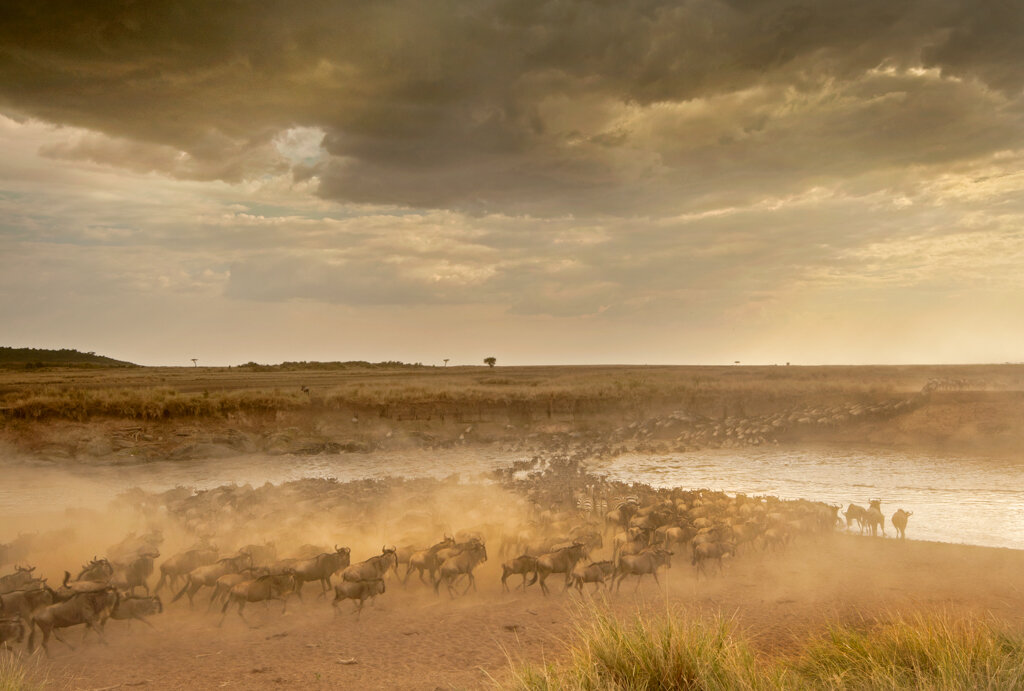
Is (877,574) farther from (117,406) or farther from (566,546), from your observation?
(117,406)

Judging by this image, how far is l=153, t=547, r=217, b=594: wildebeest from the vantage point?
11.1 metres

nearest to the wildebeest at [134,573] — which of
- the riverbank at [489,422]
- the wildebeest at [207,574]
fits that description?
the wildebeest at [207,574]

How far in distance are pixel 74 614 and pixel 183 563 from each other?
2.16 metres

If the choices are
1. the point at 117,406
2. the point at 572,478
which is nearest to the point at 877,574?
the point at 572,478

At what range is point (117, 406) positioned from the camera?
3591 cm

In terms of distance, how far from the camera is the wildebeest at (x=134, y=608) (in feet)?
31.3

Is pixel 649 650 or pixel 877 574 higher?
pixel 649 650

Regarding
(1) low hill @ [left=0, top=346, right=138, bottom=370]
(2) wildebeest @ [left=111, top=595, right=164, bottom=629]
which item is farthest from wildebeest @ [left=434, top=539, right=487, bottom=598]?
(1) low hill @ [left=0, top=346, right=138, bottom=370]

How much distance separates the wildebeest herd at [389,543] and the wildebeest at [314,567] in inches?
0.8

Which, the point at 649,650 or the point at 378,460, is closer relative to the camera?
the point at 649,650

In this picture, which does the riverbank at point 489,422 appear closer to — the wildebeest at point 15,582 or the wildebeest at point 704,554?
the wildebeest at point 704,554

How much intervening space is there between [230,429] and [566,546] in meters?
27.6

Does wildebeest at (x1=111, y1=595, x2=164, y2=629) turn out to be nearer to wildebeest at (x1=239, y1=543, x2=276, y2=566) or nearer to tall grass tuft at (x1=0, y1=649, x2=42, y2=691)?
tall grass tuft at (x1=0, y1=649, x2=42, y2=691)

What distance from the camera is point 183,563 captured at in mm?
11188
